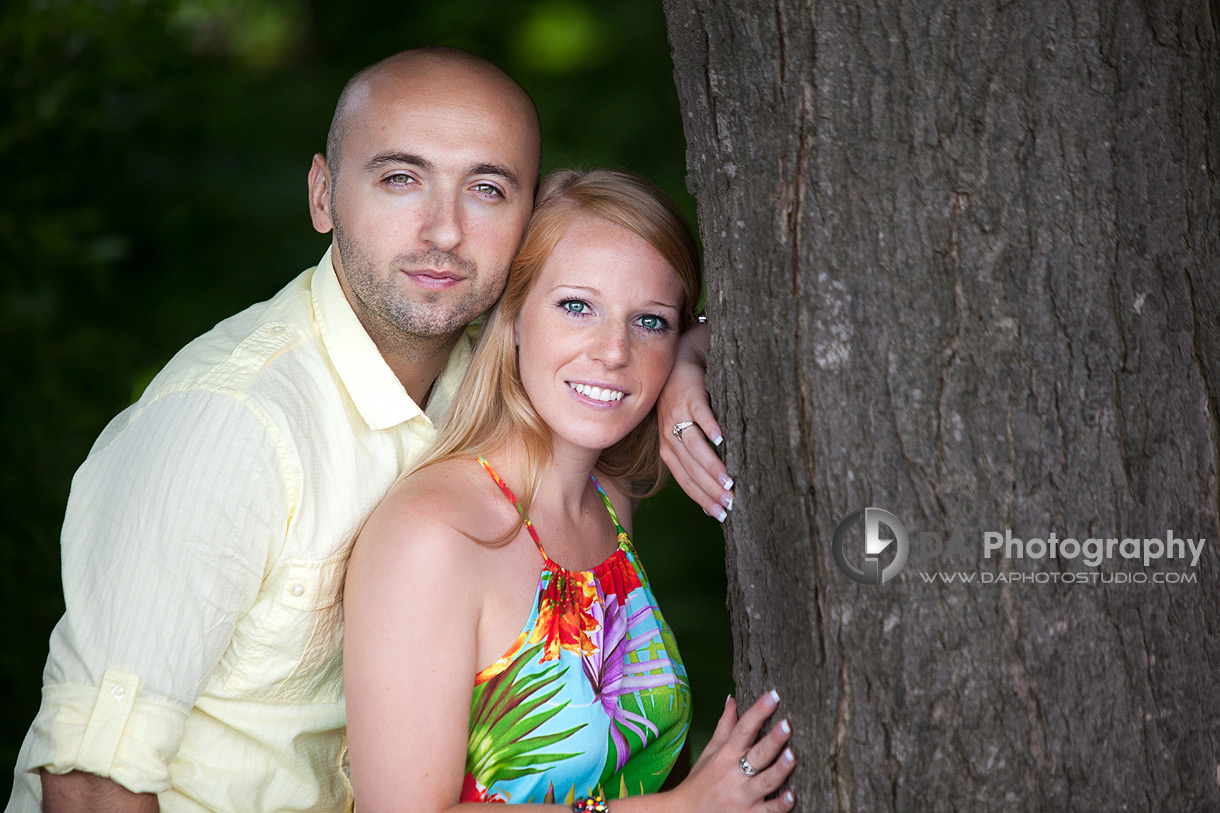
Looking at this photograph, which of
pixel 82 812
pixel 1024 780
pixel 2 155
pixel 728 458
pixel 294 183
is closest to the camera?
pixel 1024 780

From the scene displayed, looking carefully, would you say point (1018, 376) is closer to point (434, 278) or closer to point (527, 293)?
point (527, 293)

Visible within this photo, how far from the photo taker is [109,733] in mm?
1898

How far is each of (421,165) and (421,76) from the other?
9.0 inches

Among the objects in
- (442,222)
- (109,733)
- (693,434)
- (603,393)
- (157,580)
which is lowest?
(109,733)

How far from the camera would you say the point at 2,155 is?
3133mm

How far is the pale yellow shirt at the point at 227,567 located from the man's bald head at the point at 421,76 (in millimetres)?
429

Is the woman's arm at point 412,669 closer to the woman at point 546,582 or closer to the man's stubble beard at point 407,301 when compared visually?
the woman at point 546,582

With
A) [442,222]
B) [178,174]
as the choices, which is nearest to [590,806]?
[442,222]

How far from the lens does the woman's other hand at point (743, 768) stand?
5.57 feet

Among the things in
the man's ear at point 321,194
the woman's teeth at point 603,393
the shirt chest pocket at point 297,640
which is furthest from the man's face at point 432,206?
the shirt chest pocket at point 297,640

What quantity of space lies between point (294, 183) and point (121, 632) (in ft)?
13.5

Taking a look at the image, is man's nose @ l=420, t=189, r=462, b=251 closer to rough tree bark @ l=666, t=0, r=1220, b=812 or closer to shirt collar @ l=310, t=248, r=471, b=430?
shirt collar @ l=310, t=248, r=471, b=430

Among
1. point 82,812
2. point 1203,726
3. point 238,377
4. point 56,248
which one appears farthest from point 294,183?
point 1203,726

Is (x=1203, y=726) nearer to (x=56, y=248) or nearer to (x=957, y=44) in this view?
(x=957, y=44)
